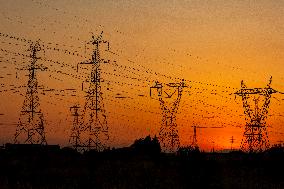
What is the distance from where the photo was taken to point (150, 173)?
5703cm

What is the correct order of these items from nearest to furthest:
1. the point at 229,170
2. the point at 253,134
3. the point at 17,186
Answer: the point at 17,186 < the point at 229,170 < the point at 253,134

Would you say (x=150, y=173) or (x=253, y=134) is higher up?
(x=253, y=134)

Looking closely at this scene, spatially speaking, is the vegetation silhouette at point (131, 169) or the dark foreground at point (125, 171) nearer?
the dark foreground at point (125, 171)

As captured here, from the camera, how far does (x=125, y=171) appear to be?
5753cm

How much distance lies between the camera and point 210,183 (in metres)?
49.4

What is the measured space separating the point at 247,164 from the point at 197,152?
26238mm

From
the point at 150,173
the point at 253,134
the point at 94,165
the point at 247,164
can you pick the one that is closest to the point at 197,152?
the point at 150,173

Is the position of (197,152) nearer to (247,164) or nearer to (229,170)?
(229,170)

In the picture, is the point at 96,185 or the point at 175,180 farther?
the point at 175,180

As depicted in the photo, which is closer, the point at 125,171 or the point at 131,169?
the point at 125,171

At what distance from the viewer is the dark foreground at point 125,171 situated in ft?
149

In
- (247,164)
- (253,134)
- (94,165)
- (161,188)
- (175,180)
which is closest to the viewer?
(161,188)

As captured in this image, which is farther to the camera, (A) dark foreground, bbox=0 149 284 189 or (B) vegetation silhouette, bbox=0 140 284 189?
(B) vegetation silhouette, bbox=0 140 284 189

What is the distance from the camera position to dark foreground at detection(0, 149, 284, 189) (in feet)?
149
